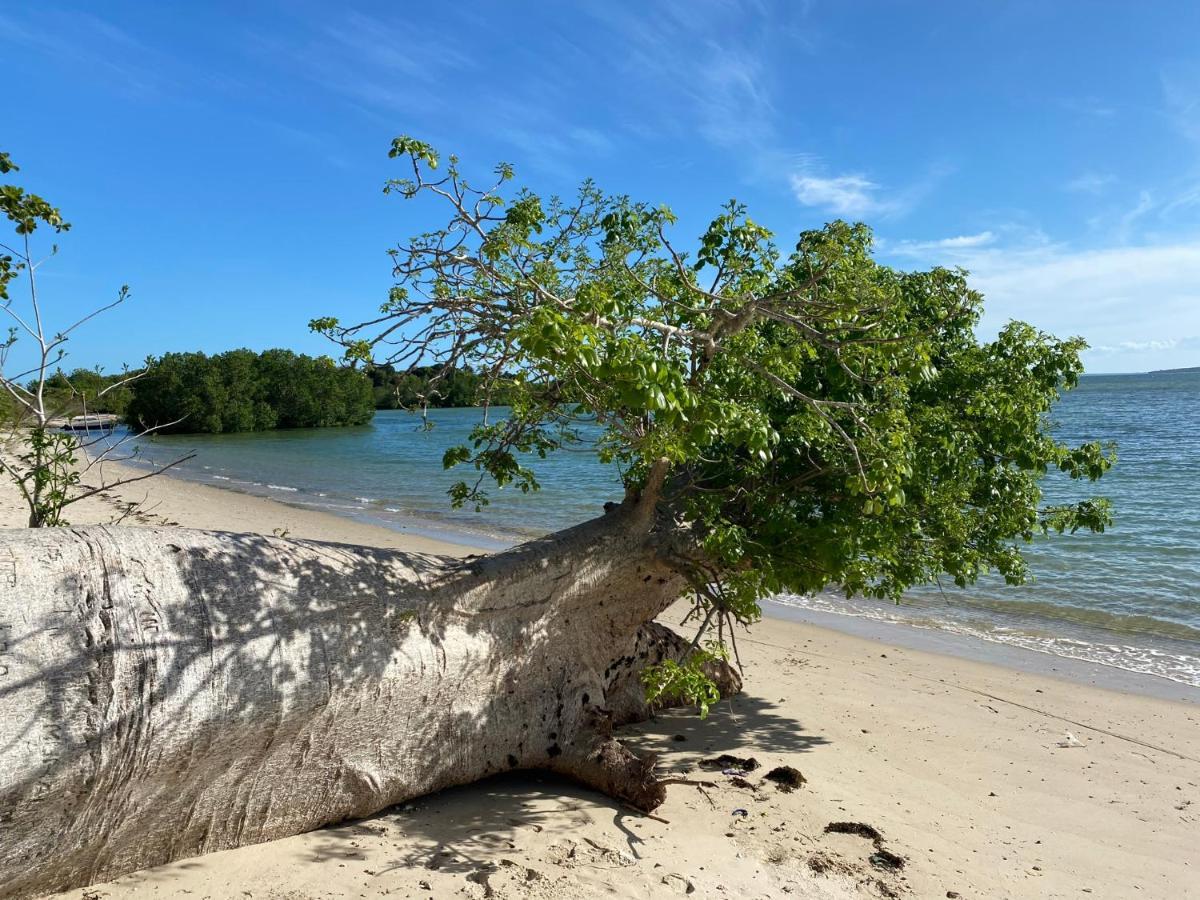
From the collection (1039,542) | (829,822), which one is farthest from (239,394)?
(829,822)

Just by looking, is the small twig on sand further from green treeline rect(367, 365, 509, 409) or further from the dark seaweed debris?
green treeline rect(367, 365, 509, 409)

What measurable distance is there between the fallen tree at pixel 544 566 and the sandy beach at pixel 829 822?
0.89 ft

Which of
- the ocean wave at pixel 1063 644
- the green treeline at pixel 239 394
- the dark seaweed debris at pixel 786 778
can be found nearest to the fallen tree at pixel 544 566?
the dark seaweed debris at pixel 786 778

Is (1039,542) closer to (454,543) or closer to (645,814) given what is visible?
(454,543)

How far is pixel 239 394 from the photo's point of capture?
69.9m

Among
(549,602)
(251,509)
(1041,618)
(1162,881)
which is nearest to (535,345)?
(549,602)

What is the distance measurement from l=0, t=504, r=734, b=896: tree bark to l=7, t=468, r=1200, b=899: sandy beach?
246 millimetres

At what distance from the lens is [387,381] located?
5609mm

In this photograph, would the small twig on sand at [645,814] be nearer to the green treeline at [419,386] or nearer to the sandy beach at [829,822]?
the sandy beach at [829,822]

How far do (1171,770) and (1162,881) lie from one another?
228 cm

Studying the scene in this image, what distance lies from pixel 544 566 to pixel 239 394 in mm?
70661

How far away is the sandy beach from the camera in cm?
434

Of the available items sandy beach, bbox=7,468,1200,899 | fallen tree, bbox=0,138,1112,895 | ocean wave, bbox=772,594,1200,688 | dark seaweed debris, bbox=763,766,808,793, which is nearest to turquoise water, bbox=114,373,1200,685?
ocean wave, bbox=772,594,1200,688

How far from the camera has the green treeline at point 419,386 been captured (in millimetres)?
5523
